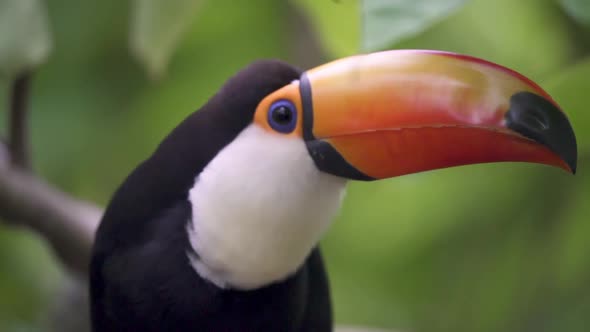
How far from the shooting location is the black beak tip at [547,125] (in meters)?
0.85

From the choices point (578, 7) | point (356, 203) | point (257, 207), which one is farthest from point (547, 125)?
point (356, 203)

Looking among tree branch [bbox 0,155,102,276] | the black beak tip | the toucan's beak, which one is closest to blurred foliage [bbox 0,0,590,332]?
tree branch [bbox 0,155,102,276]

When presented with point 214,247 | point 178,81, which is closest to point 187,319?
point 214,247

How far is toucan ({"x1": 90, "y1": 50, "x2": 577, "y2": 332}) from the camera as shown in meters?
0.95

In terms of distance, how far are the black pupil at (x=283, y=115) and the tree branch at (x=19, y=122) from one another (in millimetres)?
647

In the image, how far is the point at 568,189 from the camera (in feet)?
6.33

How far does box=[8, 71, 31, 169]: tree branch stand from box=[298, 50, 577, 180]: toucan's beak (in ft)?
2.38

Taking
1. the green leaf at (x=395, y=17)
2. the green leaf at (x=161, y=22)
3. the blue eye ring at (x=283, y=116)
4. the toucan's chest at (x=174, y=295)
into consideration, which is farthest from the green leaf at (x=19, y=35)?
the green leaf at (x=395, y=17)

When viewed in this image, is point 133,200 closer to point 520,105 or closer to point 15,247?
point 520,105

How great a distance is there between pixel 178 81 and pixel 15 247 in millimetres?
703

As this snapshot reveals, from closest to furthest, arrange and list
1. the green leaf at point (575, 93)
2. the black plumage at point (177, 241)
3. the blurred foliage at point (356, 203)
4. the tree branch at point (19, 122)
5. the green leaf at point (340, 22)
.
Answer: the green leaf at point (340, 22) < the black plumage at point (177, 241) < the green leaf at point (575, 93) < the tree branch at point (19, 122) < the blurred foliage at point (356, 203)

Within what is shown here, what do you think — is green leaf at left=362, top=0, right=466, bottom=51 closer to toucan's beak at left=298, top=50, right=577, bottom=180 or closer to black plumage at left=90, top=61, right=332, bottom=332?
toucan's beak at left=298, top=50, right=577, bottom=180

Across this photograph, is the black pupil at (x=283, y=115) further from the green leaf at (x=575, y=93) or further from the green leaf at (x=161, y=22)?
the green leaf at (x=575, y=93)

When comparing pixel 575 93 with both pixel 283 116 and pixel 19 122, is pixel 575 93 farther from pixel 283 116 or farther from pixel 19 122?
pixel 19 122
